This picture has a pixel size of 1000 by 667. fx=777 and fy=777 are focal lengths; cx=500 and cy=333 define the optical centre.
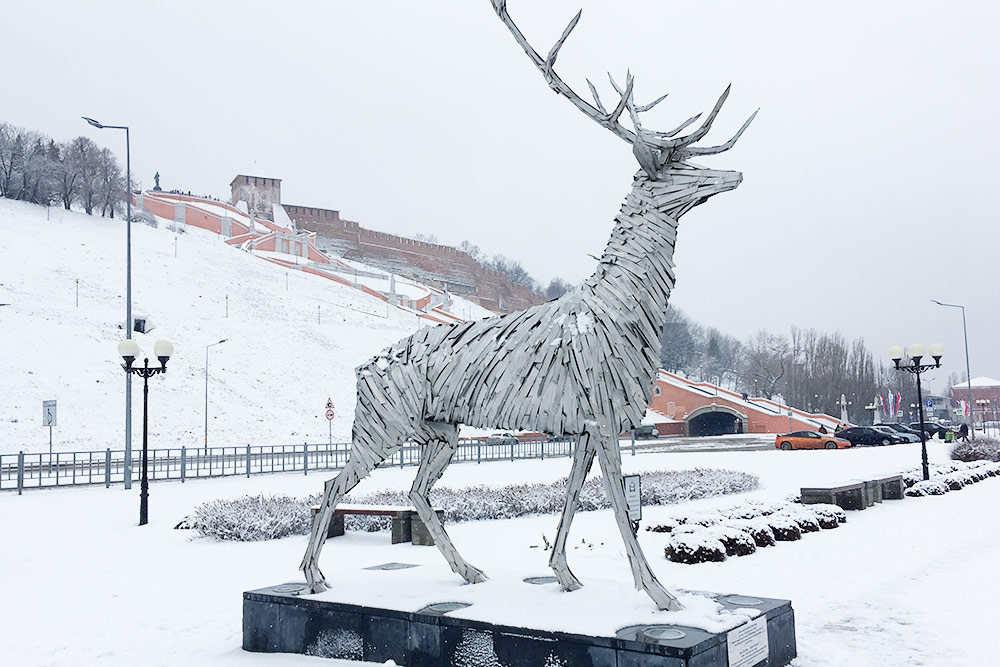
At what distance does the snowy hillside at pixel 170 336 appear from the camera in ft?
112

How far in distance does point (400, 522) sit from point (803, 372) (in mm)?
59165

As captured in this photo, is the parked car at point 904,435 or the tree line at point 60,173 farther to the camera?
the tree line at point 60,173

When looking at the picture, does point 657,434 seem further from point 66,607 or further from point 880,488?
point 66,607

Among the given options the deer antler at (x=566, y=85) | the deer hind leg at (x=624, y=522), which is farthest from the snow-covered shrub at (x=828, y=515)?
the deer antler at (x=566, y=85)

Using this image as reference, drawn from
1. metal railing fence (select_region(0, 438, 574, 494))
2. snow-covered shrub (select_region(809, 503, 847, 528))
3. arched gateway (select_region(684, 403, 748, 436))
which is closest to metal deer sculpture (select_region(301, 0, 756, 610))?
snow-covered shrub (select_region(809, 503, 847, 528))

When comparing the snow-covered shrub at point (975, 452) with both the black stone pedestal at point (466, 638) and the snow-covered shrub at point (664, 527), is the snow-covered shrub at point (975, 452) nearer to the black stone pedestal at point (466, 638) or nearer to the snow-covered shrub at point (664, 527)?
the snow-covered shrub at point (664, 527)

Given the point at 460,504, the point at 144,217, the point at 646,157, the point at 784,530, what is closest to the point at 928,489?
the point at 784,530

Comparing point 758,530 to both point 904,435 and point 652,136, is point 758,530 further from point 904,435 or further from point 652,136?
point 904,435

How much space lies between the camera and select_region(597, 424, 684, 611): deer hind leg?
5.20 meters

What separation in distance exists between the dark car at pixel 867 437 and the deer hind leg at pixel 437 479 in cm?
3434

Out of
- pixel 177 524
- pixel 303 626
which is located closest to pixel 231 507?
pixel 177 524

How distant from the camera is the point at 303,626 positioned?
590 centimetres

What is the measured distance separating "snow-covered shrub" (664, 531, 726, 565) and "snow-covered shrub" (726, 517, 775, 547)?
1043mm

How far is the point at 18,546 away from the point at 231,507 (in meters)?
3.01
